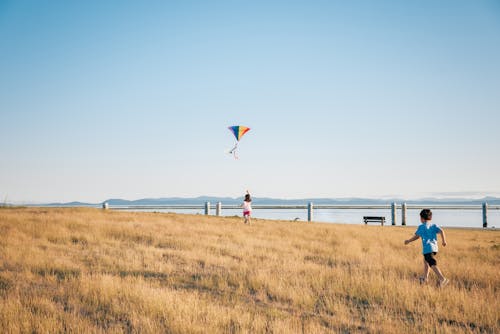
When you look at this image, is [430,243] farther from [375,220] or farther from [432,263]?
[375,220]

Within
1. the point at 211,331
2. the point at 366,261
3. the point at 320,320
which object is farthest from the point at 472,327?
the point at 366,261

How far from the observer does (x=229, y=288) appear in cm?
801

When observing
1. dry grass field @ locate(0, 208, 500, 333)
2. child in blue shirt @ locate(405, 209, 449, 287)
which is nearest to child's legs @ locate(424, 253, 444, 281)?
child in blue shirt @ locate(405, 209, 449, 287)

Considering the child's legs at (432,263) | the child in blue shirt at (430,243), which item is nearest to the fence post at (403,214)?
the child in blue shirt at (430,243)

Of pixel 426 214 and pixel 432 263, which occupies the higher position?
pixel 426 214

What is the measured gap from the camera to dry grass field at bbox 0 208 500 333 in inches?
226

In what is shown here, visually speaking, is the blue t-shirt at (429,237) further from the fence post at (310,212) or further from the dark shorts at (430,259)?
the fence post at (310,212)

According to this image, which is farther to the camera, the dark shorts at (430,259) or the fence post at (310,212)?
the fence post at (310,212)

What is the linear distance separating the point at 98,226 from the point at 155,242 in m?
4.00

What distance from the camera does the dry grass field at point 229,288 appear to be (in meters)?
5.75

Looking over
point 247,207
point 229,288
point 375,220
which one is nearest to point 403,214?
point 375,220

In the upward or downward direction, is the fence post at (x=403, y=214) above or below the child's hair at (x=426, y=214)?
below

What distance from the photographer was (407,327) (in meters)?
5.57

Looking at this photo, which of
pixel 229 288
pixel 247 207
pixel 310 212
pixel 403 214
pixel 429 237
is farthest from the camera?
pixel 310 212
